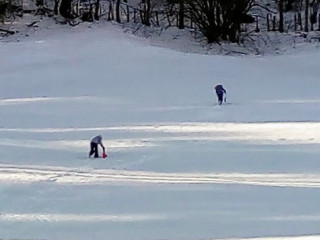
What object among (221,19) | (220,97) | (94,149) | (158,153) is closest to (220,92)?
(220,97)

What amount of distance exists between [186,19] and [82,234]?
22674 millimetres

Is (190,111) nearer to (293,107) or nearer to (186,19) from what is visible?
(293,107)

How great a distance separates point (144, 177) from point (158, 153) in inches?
59.3

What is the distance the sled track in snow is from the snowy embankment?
11 millimetres

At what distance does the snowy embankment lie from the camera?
18.3 ft

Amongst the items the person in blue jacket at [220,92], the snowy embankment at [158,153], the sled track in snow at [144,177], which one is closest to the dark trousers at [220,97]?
the person in blue jacket at [220,92]

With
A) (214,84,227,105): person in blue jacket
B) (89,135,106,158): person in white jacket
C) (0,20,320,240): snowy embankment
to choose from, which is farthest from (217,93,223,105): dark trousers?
(89,135,106,158): person in white jacket

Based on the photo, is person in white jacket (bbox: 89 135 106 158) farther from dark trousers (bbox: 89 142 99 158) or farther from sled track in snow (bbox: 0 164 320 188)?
sled track in snow (bbox: 0 164 320 188)

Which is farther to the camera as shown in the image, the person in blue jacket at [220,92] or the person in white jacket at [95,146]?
the person in blue jacket at [220,92]

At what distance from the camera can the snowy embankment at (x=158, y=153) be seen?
559cm

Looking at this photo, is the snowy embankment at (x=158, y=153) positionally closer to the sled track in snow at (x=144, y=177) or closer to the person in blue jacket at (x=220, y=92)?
the sled track in snow at (x=144, y=177)

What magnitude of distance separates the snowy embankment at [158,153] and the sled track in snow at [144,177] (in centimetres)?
1

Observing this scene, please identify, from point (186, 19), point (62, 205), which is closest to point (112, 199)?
point (62, 205)

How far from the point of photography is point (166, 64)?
1989 centimetres
